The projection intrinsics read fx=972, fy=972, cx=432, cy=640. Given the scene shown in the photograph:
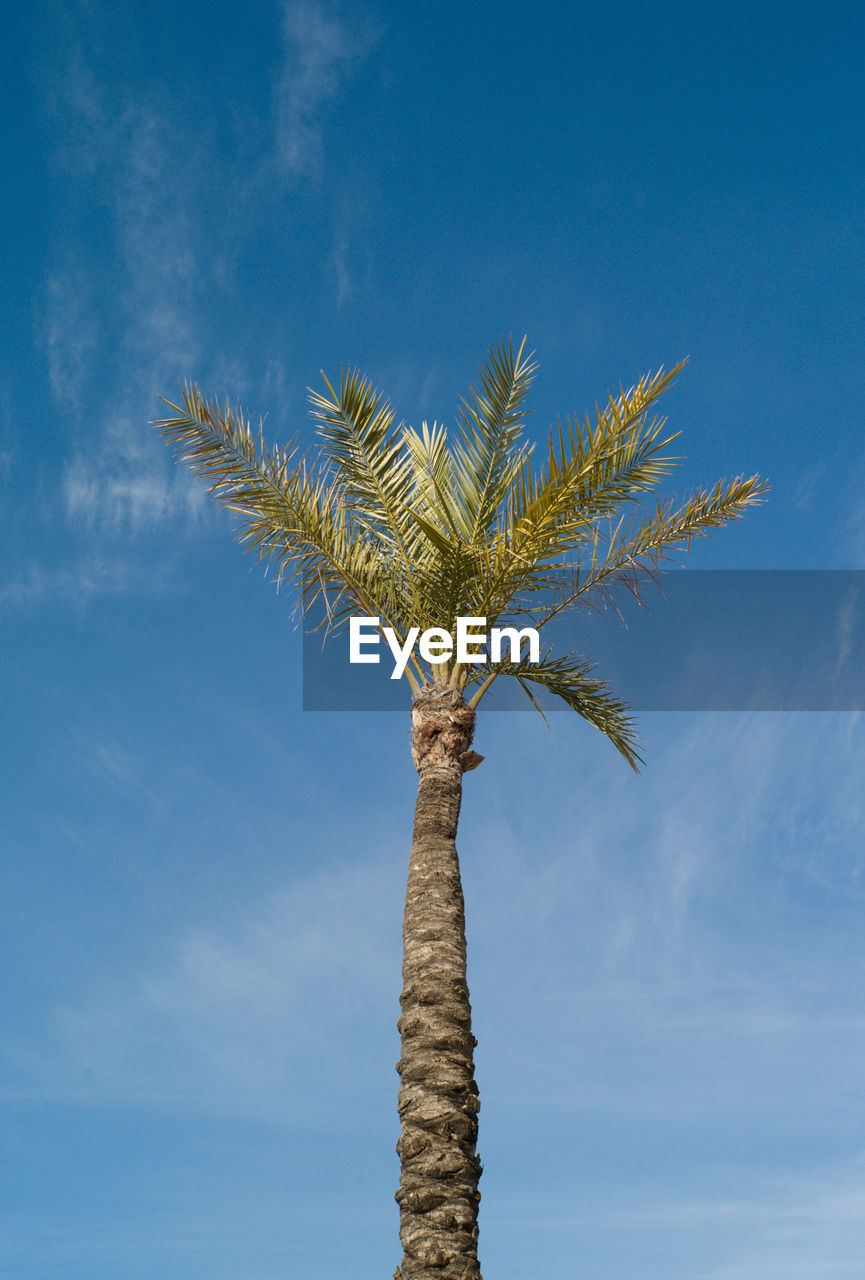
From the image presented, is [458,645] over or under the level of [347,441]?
under

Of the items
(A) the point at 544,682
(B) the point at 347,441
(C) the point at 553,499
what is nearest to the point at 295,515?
(B) the point at 347,441

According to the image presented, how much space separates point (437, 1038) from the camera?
8.16 meters

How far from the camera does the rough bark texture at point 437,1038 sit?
290 inches

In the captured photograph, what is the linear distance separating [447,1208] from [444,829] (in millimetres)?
3358

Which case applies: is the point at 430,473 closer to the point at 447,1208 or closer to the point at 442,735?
the point at 442,735

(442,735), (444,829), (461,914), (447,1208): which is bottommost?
(447,1208)

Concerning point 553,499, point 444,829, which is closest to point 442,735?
point 444,829

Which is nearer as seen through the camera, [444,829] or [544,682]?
[444,829]

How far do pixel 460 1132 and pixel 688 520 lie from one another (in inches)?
268

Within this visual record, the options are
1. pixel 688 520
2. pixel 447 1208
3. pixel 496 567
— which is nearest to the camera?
pixel 447 1208

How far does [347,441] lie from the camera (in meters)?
11.2

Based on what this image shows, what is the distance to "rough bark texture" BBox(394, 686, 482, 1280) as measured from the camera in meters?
7.38

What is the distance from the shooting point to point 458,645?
421 inches

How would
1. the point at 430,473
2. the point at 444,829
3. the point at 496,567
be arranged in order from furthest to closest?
the point at 430,473
the point at 496,567
the point at 444,829
